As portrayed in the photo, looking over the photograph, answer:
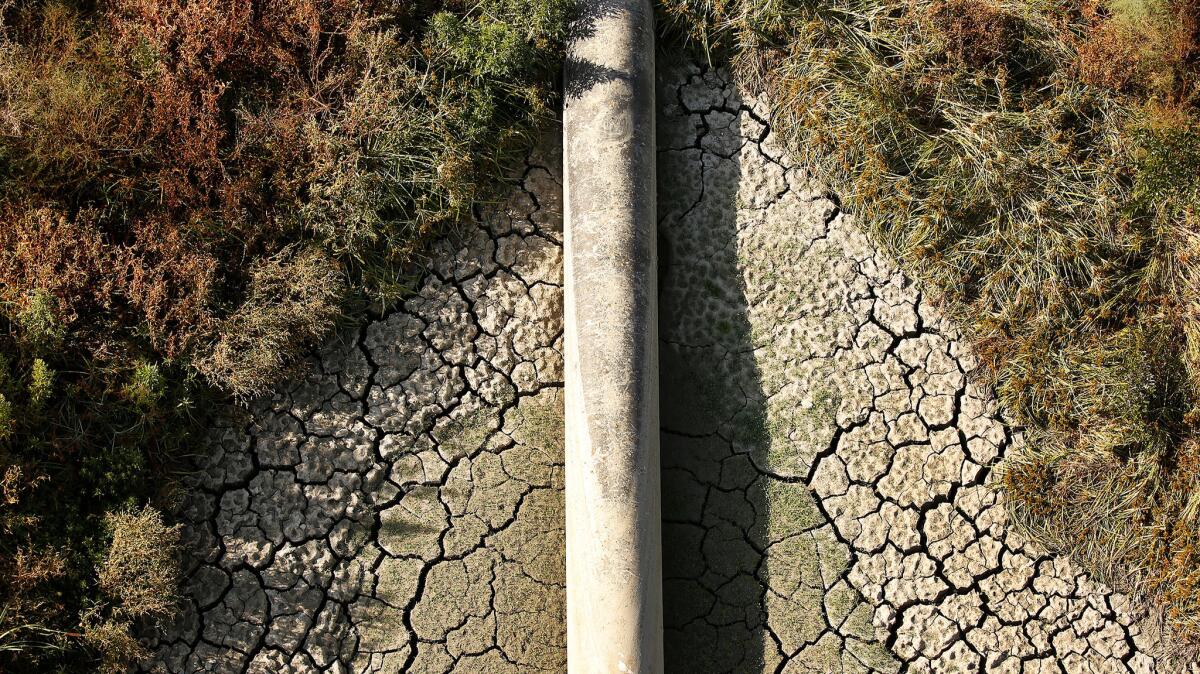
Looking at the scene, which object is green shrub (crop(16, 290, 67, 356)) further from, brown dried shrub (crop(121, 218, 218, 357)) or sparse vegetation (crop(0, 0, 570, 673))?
brown dried shrub (crop(121, 218, 218, 357))

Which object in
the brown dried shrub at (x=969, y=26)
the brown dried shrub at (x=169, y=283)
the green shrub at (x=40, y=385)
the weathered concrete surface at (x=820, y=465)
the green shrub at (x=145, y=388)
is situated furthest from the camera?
the brown dried shrub at (x=969, y=26)

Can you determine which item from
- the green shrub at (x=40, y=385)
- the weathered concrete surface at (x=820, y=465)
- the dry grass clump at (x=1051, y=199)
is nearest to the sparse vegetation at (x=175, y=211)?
the green shrub at (x=40, y=385)

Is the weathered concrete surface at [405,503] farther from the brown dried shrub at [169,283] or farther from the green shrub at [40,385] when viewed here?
the green shrub at [40,385]

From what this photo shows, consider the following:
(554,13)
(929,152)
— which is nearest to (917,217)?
(929,152)

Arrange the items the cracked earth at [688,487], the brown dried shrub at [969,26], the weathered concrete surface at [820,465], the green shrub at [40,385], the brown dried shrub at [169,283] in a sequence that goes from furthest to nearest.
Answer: the brown dried shrub at [969,26]
the weathered concrete surface at [820,465]
the cracked earth at [688,487]
the brown dried shrub at [169,283]
the green shrub at [40,385]

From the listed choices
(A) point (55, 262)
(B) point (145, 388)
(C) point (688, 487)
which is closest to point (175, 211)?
(A) point (55, 262)

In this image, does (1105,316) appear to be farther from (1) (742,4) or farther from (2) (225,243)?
(2) (225,243)

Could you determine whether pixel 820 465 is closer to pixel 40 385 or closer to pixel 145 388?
pixel 145 388
